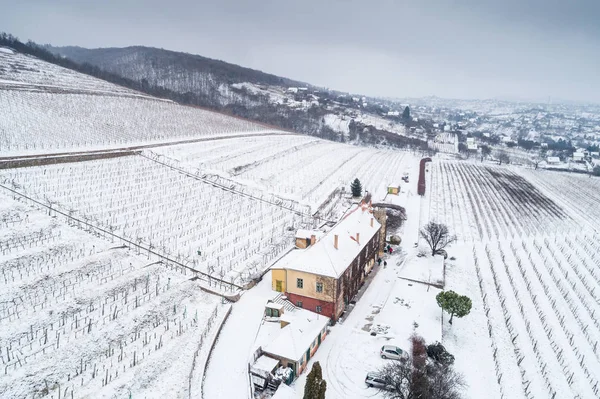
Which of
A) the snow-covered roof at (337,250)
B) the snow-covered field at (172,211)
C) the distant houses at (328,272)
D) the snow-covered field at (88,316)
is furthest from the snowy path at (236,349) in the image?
the snow-covered roof at (337,250)

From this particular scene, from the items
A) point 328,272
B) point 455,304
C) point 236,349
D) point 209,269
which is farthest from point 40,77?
point 455,304

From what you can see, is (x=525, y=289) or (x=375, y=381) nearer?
(x=375, y=381)

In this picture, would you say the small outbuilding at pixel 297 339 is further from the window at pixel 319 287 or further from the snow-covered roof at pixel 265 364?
the window at pixel 319 287

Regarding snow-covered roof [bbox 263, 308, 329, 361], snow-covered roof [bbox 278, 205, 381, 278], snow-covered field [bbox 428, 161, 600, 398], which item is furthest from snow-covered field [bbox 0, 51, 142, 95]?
snow-covered field [bbox 428, 161, 600, 398]

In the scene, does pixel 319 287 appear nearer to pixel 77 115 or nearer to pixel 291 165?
pixel 291 165

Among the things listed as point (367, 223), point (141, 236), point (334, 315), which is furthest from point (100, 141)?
point (334, 315)

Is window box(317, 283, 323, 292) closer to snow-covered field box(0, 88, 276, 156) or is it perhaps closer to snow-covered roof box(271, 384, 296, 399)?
snow-covered roof box(271, 384, 296, 399)
